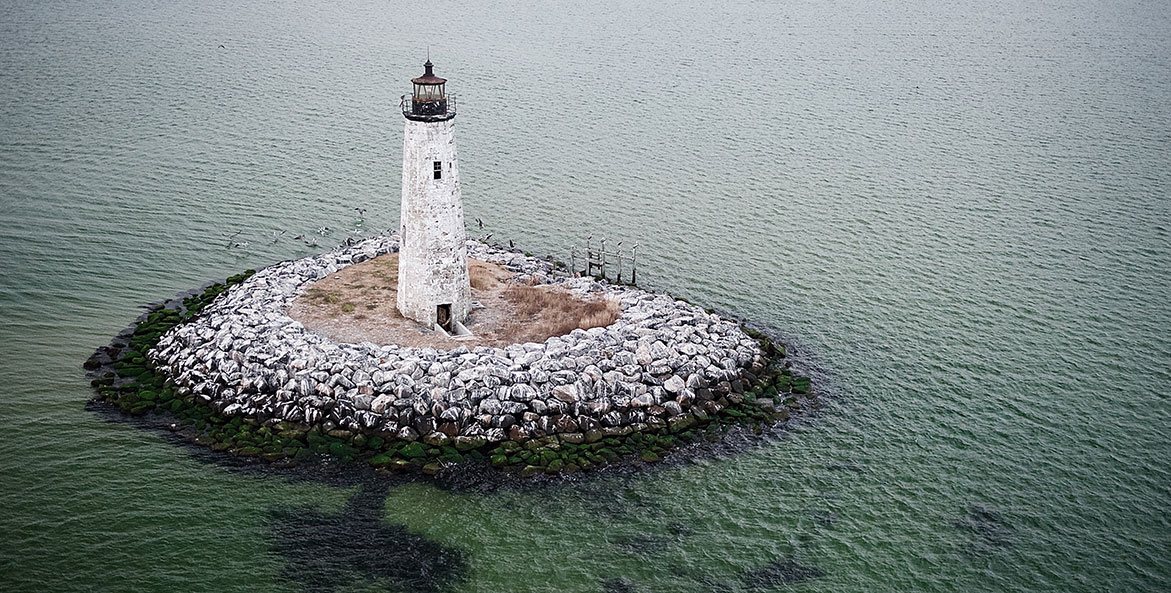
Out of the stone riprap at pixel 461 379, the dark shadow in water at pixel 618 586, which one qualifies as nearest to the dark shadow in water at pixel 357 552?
the stone riprap at pixel 461 379

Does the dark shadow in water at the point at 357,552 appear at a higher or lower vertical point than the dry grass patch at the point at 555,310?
lower

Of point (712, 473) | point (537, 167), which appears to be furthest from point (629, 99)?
point (712, 473)

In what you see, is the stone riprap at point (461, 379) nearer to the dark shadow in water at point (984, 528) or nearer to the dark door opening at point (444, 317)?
the dark door opening at point (444, 317)

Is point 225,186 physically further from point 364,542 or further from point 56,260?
point 364,542

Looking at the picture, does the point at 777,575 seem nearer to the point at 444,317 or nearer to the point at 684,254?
the point at 444,317

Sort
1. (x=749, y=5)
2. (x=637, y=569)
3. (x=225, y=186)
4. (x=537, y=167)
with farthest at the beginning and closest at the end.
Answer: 1. (x=749, y=5)
2. (x=537, y=167)
3. (x=225, y=186)
4. (x=637, y=569)

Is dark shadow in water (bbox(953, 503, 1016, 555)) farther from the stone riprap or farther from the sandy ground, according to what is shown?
the sandy ground
